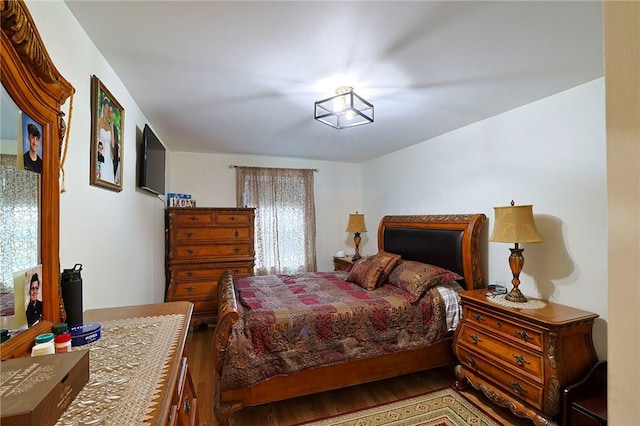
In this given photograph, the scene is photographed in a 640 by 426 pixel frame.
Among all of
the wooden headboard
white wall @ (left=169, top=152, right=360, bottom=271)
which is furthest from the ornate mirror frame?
white wall @ (left=169, top=152, right=360, bottom=271)

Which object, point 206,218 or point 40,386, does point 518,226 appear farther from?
point 206,218

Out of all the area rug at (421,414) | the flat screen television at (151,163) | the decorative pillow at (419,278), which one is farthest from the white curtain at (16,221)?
the decorative pillow at (419,278)

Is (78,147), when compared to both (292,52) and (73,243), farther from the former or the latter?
(292,52)

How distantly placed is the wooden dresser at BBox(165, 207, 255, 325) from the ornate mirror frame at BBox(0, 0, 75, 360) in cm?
274

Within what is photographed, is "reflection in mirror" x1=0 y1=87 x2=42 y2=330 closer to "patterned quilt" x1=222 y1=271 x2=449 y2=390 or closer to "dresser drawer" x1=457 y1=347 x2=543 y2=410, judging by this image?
"patterned quilt" x1=222 y1=271 x2=449 y2=390

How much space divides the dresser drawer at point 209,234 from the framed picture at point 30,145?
9.51ft

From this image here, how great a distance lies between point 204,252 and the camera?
12.5 ft

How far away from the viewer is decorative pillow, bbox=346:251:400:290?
9.82 ft

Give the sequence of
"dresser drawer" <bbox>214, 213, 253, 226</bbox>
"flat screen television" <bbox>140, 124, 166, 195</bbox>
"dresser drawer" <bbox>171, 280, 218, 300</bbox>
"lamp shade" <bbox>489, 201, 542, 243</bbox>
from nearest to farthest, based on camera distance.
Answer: "lamp shade" <bbox>489, 201, 542, 243</bbox> → "flat screen television" <bbox>140, 124, 166, 195</bbox> → "dresser drawer" <bbox>171, 280, 218, 300</bbox> → "dresser drawer" <bbox>214, 213, 253, 226</bbox>

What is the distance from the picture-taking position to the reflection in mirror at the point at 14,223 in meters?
0.81

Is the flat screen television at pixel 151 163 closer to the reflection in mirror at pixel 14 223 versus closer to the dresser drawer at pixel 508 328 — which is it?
the reflection in mirror at pixel 14 223

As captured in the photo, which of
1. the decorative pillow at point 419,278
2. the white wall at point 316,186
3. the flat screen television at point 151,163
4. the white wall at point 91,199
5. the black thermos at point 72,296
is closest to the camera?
the black thermos at point 72,296

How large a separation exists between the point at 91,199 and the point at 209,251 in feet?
7.74

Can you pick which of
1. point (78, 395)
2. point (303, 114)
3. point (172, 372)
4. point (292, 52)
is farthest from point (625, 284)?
point (303, 114)
